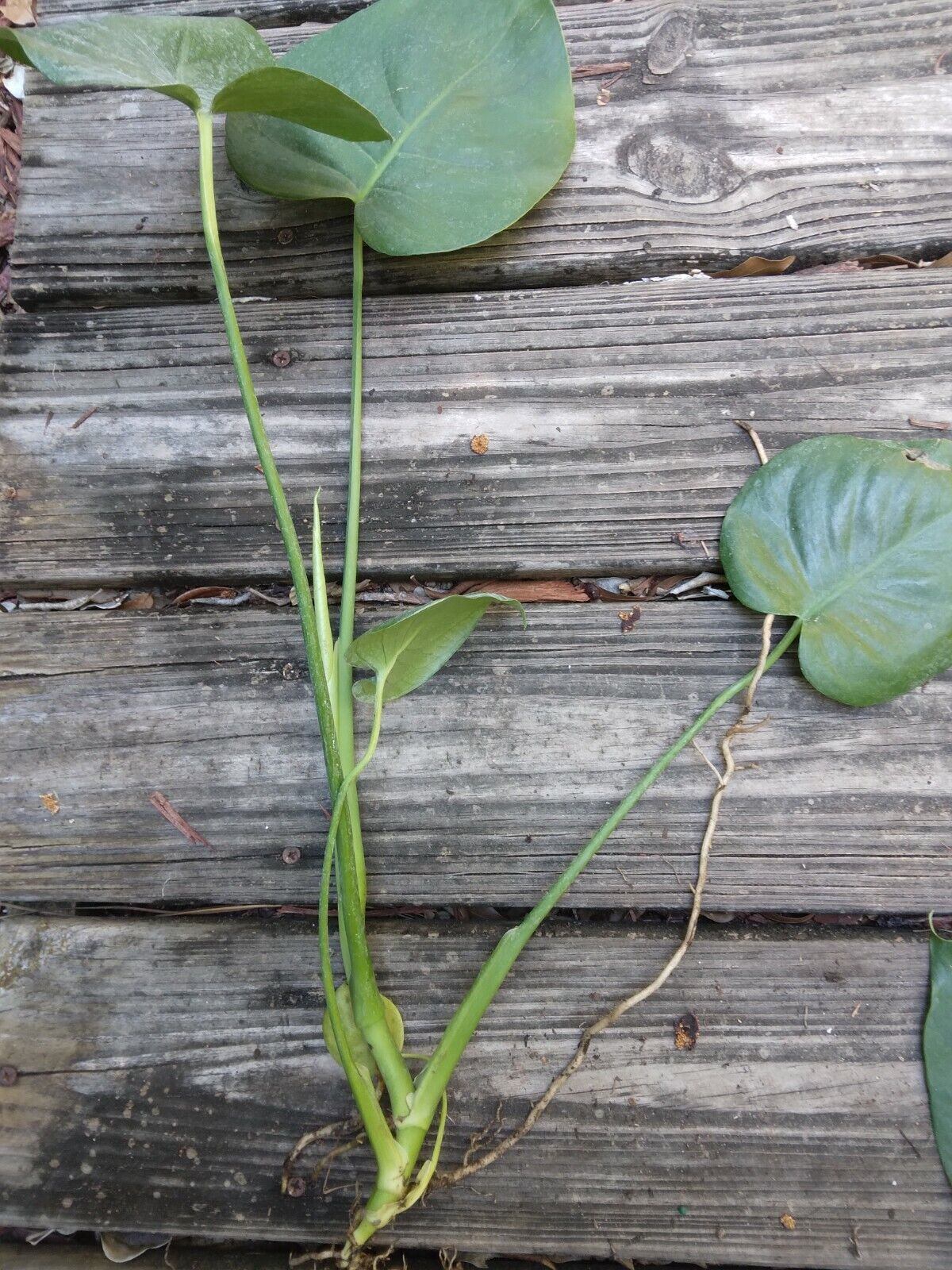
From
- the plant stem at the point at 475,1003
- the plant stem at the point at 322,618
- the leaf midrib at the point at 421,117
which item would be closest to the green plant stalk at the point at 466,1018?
the plant stem at the point at 475,1003

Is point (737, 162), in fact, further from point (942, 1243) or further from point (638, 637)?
point (942, 1243)

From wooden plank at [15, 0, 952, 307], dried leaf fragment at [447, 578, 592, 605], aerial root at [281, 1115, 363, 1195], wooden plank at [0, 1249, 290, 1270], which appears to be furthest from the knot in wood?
wooden plank at [0, 1249, 290, 1270]

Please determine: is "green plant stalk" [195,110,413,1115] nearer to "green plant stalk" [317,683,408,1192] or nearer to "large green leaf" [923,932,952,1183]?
"green plant stalk" [317,683,408,1192]

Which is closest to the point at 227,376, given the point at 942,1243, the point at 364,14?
the point at 364,14

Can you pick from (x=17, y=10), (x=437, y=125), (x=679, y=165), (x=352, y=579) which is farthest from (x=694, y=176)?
(x=17, y=10)

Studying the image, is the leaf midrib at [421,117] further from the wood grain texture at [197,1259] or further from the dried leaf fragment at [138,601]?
the wood grain texture at [197,1259]

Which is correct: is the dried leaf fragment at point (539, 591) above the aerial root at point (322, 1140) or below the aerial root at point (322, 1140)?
above
